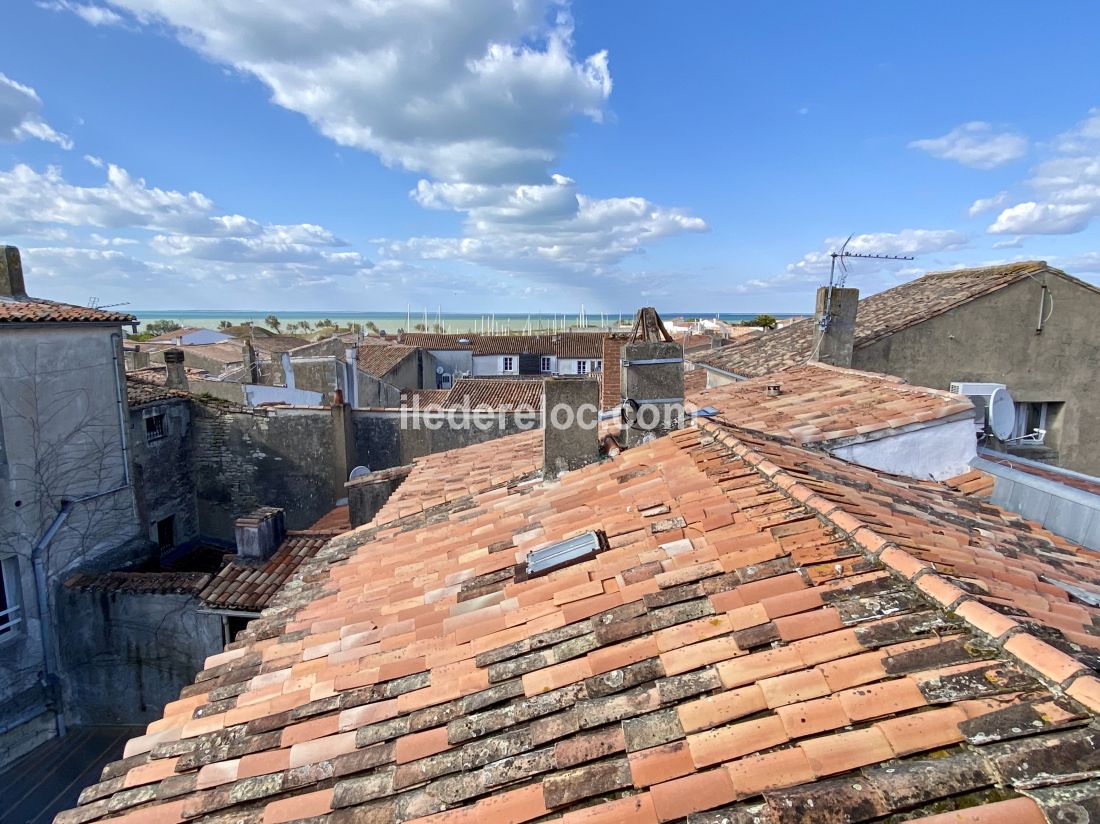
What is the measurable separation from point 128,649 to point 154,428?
8.11 meters

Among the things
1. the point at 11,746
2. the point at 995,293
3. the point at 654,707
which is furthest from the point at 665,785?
the point at 11,746

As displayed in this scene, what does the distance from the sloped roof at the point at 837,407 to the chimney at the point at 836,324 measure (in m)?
1.73

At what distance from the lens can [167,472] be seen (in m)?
18.3

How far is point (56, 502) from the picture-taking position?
43.7 ft

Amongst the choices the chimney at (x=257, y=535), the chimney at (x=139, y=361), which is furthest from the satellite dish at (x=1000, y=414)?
the chimney at (x=139, y=361)

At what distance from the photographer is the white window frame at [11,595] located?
39.8 ft

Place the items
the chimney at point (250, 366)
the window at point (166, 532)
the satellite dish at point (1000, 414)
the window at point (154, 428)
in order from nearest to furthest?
the satellite dish at point (1000, 414), the window at point (154, 428), the window at point (166, 532), the chimney at point (250, 366)

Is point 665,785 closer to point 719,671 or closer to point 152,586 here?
point 719,671

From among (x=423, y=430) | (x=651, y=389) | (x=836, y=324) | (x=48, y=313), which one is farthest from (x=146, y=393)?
(x=836, y=324)

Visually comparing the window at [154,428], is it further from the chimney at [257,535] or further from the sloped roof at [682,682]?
the sloped roof at [682,682]

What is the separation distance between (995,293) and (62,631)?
22.0m

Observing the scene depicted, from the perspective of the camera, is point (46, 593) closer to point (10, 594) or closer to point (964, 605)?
point (10, 594)

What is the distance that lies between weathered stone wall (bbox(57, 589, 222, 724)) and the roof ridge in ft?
38.7

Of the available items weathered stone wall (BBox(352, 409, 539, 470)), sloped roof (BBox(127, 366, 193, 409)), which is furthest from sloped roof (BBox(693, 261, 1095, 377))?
sloped roof (BBox(127, 366, 193, 409))
